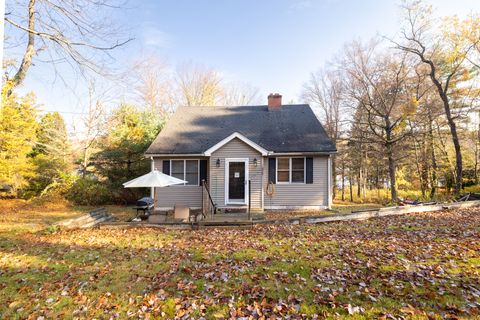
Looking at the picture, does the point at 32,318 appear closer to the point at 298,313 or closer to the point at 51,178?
the point at 298,313

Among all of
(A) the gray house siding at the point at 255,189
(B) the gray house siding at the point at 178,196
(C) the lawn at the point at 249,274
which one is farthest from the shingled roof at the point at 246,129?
(C) the lawn at the point at 249,274

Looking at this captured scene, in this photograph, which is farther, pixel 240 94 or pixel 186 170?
pixel 240 94

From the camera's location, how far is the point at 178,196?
13.1 metres

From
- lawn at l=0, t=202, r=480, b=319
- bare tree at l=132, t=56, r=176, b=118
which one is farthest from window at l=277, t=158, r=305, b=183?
bare tree at l=132, t=56, r=176, b=118

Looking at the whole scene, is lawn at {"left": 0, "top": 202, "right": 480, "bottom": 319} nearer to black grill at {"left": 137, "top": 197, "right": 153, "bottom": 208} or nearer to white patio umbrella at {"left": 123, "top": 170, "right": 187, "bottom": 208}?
white patio umbrella at {"left": 123, "top": 170, "right": 187, "bottom": 208}

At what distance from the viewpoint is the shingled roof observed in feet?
42.8

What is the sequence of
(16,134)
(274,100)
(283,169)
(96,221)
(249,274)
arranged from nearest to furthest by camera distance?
(249,274), (96,221), (16,134), (283,169), (274,100)

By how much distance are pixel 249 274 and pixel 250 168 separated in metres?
8.14

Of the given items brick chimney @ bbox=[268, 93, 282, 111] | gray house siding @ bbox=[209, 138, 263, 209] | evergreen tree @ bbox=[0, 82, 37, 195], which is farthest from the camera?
brick chimney @ bbox=[268, 93, 282, 111]

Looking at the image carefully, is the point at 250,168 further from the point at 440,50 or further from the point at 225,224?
the point at 440,50

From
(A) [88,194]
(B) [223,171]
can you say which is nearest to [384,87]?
(B) [223,171]

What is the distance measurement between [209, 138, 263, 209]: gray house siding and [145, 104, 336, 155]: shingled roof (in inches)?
37.9

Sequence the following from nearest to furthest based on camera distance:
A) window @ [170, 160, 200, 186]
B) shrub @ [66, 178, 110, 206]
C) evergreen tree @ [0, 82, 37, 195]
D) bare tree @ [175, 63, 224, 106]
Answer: evergreen tree @ [0, 82, 37, 195]
window @ [170, 160, 200, 186]
shrub @ [66, 178, 110, 206]
bare tree @ [175, 63, 224, 106]

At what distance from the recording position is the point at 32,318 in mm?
3361
